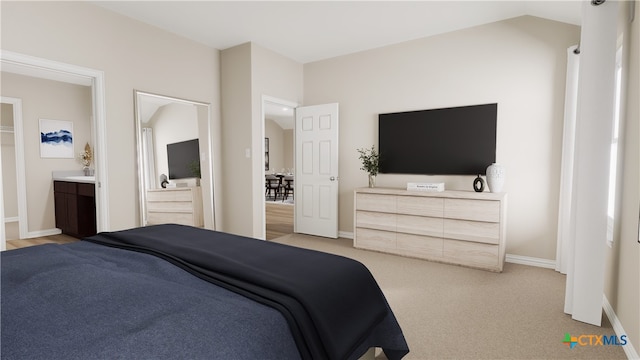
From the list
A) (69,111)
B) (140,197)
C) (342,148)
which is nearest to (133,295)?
(140,197)

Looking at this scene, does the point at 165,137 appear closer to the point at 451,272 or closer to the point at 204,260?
the point at 204,260

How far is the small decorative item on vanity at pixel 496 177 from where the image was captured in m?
3.43

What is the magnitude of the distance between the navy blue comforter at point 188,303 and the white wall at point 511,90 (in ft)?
8.94

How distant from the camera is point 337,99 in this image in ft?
15.7

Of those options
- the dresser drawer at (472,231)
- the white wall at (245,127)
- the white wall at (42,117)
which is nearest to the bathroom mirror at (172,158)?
the white wall at (245,127)

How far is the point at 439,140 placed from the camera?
396 cm

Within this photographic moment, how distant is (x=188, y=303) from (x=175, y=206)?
324 centimetres

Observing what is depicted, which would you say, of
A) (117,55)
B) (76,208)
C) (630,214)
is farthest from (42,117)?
(630,214)

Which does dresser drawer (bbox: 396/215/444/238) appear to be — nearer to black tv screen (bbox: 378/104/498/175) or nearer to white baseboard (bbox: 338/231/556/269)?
black tv screen (bbox: 378/104/498/175)

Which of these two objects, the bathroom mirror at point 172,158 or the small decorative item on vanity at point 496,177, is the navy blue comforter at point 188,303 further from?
the small decorative item on vanity at point 496,177

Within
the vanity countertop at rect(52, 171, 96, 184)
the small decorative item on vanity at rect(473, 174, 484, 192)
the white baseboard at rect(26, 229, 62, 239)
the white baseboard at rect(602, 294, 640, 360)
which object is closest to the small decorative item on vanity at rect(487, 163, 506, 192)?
the small decorative item on vanity at rect(473, 174, 484, 192)

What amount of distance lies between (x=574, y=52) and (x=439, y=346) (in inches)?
121

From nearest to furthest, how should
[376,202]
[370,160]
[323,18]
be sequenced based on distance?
[323,18], [376,202], [370,160]

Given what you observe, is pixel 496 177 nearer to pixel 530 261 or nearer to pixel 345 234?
pixel 530 261
